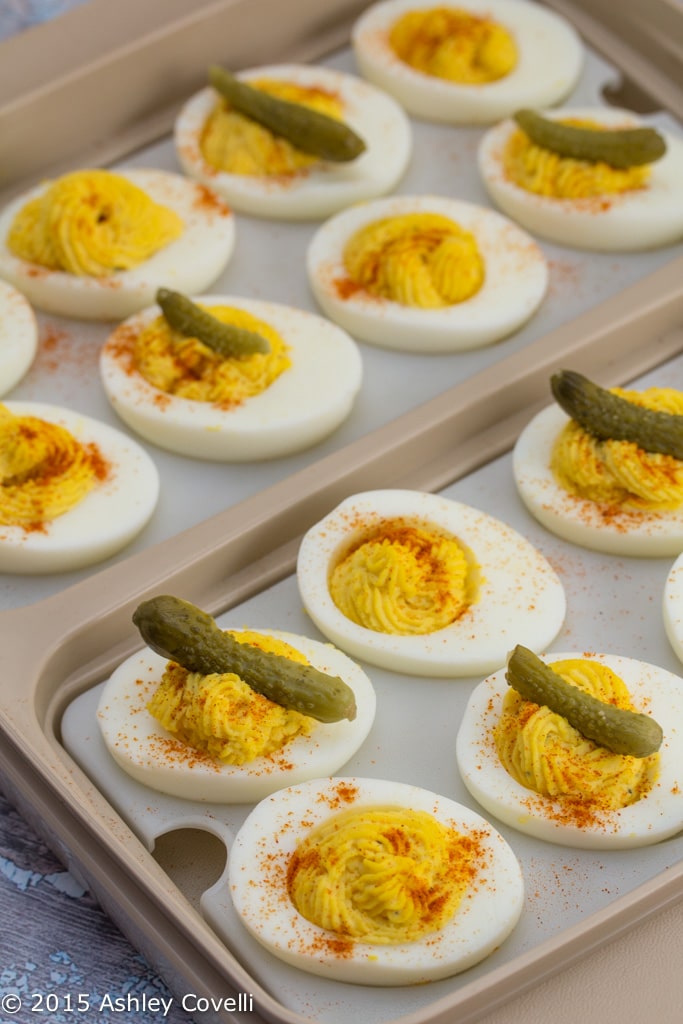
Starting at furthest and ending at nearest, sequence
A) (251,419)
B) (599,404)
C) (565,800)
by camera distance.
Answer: (251,419) < (599,404) < (565,800)

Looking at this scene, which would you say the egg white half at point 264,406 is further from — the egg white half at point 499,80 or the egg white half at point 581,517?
the egg white half at point 499,80

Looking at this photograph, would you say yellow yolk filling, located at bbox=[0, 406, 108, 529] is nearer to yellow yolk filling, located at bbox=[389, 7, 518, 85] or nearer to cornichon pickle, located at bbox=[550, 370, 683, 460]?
cornichon pickle, located at bbox=[550, 370, 683, 460]

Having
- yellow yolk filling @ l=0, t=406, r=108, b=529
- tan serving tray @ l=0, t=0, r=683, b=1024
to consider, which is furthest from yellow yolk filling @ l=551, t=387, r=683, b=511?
yellow yolk filling @ l=0, t=406, r=108, b=529

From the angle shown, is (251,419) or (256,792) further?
(251,419)

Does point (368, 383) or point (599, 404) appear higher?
point (599, 404)

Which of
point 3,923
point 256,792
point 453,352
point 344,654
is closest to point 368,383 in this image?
point 453,352

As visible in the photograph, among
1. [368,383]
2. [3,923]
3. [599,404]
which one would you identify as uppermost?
[599,404]

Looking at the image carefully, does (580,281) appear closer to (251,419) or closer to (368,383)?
(368,383)
